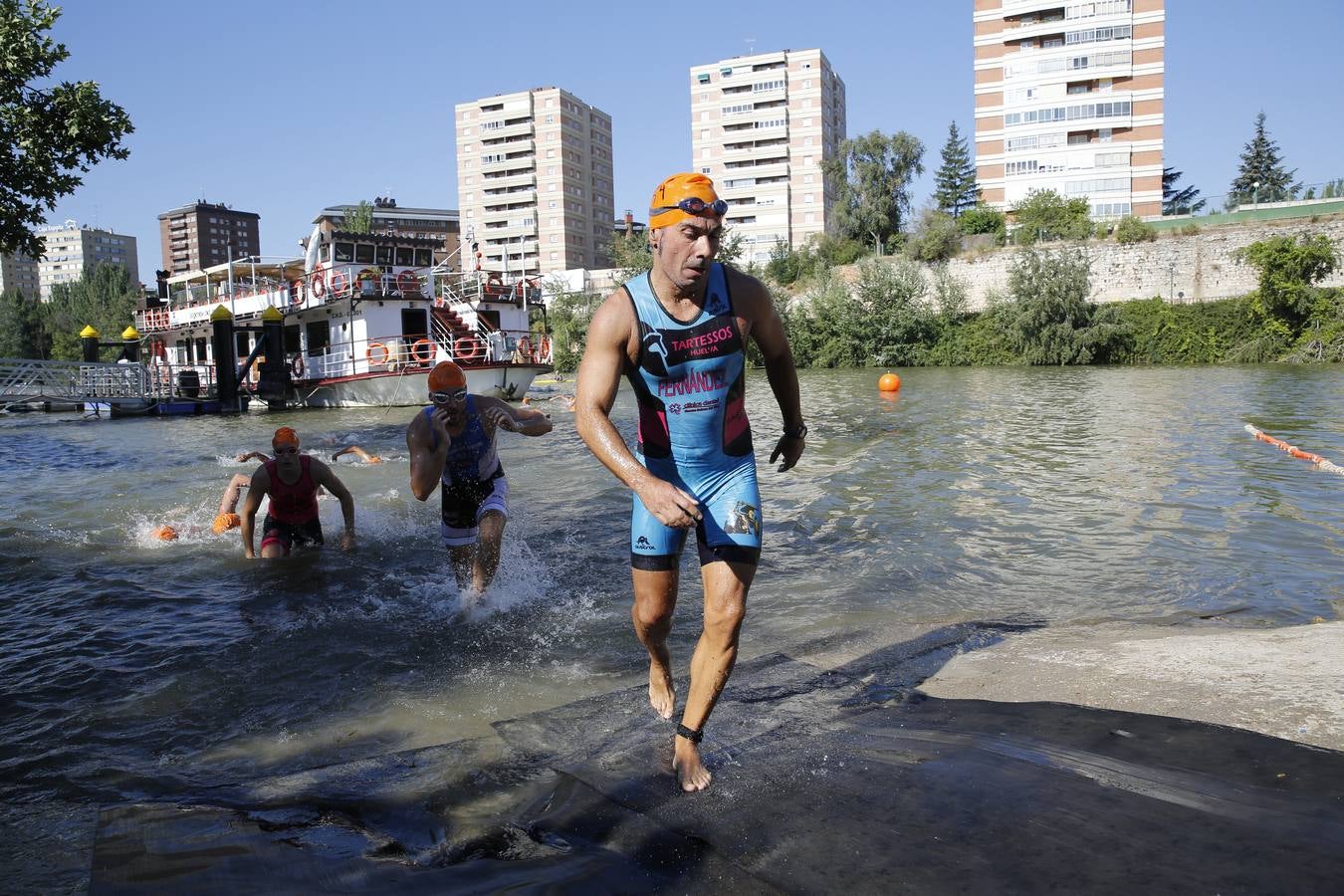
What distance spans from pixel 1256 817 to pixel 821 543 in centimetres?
599

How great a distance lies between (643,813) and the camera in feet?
11.1

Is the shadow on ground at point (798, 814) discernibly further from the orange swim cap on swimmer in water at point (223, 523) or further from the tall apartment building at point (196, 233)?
the tall apartment building at point (196, 233)

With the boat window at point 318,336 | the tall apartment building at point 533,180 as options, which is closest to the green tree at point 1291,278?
the boat window at point 318,336

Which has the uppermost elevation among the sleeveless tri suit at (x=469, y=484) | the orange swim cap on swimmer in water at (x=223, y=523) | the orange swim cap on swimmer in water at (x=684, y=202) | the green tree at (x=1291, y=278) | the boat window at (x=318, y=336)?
the green tree at (x=1291, y=278)

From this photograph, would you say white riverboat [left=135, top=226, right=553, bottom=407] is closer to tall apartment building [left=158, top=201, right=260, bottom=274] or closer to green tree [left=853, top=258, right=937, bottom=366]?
green tree [left=853, top=258, right=937, bottom=366]

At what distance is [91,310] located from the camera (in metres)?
106

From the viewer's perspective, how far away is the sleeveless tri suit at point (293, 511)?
8.66 metres

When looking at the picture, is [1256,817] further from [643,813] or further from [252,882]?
[252,882]

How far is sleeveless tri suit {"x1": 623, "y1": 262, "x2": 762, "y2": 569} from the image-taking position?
149 inches

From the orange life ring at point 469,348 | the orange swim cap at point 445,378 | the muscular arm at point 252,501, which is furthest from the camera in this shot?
the orange life ring at point 469,348

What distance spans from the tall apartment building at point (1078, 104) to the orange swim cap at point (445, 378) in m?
77.3

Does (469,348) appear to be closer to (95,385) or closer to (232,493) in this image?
(95,385)

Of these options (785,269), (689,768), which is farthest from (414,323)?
(785,269)

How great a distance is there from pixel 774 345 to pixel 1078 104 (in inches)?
3221
